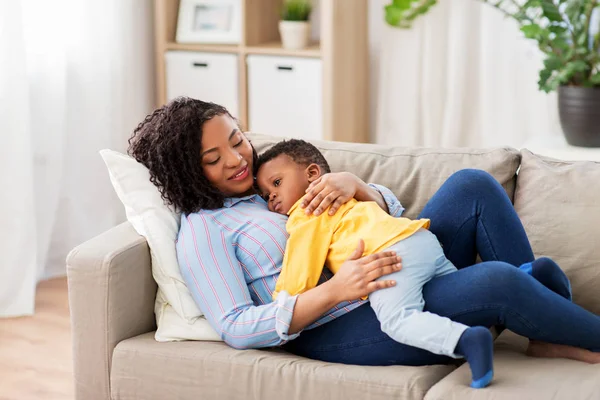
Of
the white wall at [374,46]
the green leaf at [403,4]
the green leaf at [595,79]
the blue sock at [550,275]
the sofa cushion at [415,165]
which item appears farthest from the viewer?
the white wall at [374,46]

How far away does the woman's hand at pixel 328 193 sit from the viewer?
78.6 inches

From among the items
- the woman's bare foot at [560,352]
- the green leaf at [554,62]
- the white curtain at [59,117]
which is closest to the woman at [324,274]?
the woman's bare foot at [560,352]

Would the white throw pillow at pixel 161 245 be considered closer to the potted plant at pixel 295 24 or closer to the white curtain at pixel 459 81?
the potted plant at pixel 295 24

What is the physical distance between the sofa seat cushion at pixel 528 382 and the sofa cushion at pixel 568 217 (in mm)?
315

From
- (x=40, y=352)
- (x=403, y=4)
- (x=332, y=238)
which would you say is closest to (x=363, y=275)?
(x=332, y=238)

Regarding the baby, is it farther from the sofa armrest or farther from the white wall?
the white wall

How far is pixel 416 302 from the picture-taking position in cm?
186

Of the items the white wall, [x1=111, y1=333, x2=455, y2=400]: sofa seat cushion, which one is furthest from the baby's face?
the white wall

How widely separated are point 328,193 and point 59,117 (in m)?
1.87

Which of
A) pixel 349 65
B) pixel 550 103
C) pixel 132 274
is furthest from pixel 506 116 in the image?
pixel 132 274

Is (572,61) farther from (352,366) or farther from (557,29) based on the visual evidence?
(352,366)

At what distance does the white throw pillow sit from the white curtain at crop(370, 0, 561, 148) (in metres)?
1.89

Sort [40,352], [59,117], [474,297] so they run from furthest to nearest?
1. [59,117]
2. [40,352]
3. [474,297]

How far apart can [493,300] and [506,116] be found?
2.03 meters
